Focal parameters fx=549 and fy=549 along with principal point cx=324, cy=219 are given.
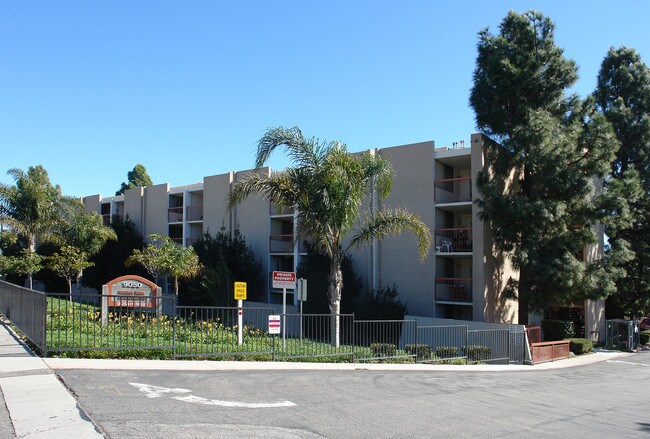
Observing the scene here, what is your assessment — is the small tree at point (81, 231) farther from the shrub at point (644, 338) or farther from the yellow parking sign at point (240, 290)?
the shrub at point (644, 338)

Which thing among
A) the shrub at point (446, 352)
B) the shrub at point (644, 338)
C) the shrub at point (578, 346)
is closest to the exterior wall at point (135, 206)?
A: the shrub at point (446, 352)

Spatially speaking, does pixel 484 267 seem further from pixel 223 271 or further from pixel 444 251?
pixel 223 271

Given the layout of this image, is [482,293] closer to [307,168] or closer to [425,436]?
[307,168]

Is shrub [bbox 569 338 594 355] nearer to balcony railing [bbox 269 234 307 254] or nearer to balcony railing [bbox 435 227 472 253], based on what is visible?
balcony railing [bbox 435 227 472 253]

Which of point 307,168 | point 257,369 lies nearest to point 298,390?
point 257,369

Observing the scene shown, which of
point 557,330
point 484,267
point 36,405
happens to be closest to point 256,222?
point 484,267

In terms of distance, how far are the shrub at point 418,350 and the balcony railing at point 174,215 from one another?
95.1 ft

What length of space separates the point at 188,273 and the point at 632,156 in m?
28.6

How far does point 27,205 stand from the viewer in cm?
3241

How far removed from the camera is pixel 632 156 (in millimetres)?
34406

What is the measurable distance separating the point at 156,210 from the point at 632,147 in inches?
1394

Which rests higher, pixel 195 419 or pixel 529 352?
pixel 195 419

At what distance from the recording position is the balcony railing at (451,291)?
94.5 feet

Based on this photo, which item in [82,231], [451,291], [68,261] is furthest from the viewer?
[82,231]
